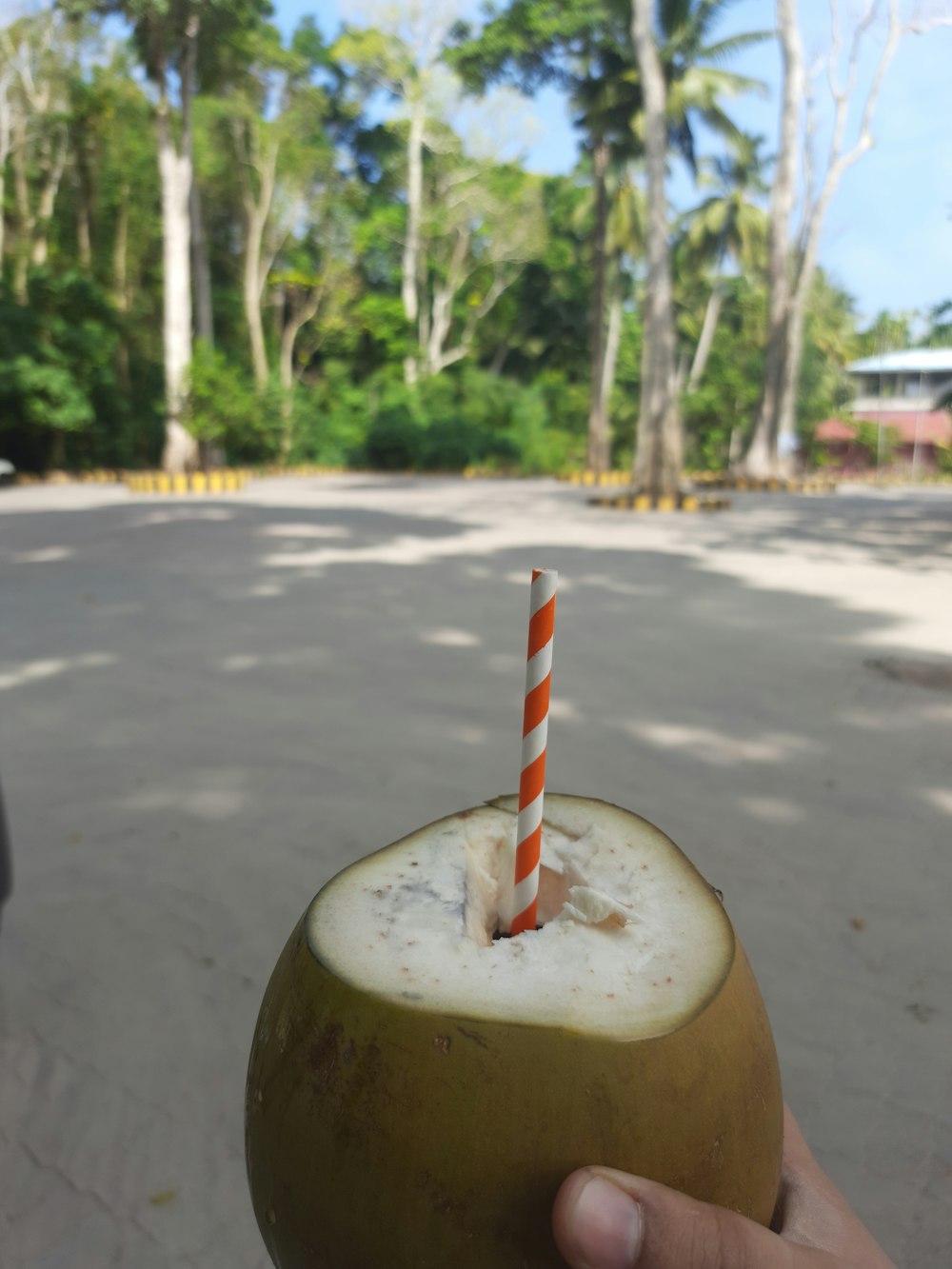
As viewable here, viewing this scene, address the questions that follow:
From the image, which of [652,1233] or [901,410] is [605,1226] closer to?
[652,1233]

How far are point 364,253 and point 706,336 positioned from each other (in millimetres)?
12958

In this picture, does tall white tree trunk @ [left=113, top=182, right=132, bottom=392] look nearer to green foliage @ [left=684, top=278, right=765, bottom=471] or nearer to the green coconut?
green foliage @ [left=684, top=278, right=765, bottom=471]

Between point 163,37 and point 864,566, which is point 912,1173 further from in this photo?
point 163,37

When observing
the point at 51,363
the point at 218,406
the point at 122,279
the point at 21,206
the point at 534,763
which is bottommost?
the point at 534,763

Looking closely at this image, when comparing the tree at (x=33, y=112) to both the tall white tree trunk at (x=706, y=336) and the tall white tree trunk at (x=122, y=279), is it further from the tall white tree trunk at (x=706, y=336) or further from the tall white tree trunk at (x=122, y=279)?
the tall white tree trunk at (x=706, y=336)

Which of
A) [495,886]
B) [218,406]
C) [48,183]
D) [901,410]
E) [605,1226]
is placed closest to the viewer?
[605,1226]

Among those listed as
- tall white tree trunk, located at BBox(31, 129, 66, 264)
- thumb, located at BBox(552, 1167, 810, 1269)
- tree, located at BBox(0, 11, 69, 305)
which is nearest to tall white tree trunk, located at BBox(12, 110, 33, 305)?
tree, located at BBox(0, 11, 69, 305)

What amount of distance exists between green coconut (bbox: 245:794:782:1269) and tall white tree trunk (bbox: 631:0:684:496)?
13.9 metres

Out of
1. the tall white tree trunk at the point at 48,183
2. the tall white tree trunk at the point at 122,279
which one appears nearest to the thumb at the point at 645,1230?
the tall white tree trunk at the point at 122,279

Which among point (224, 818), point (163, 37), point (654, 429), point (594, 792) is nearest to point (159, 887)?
point (224, 818)

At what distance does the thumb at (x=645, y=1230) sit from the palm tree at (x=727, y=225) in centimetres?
3405

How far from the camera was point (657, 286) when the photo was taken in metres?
14.5

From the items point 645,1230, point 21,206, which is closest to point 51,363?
point 21,206

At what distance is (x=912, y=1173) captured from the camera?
5.30ft
